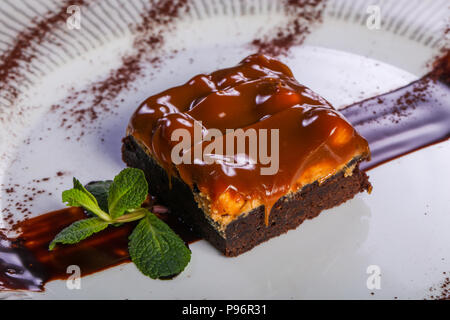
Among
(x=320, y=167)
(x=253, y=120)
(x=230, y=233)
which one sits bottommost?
(x=230, y=233)

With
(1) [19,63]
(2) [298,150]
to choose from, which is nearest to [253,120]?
(2) [298,150]

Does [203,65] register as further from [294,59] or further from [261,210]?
[261,210]

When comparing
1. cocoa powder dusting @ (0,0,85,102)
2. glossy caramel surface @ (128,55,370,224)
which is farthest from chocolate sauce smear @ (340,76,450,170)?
cocoa powder dusting @ (0,0,85,102)

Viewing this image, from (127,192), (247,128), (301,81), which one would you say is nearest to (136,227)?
(127,192)

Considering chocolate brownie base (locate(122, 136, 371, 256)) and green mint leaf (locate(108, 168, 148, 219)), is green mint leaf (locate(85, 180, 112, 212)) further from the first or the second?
chocolate brownie base (locate(122, 136, 371, 256))

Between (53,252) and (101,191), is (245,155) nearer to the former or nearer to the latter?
(101,191)

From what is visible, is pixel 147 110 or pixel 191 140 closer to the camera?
pixel 191 140
